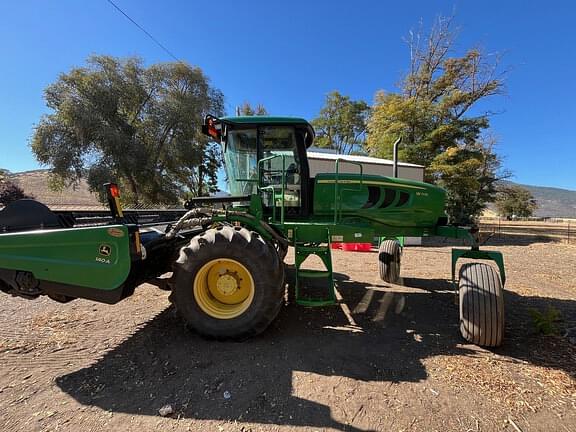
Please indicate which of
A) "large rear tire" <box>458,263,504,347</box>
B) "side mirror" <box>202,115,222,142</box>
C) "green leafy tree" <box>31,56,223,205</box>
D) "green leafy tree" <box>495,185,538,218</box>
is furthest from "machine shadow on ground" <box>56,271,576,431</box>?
"green leafy tree" <box>495,185,538,218</box>

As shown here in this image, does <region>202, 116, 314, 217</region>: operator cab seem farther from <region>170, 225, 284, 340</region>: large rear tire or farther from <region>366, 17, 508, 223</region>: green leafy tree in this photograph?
<region>366, 17, 508, 223</region>: green leafy tree

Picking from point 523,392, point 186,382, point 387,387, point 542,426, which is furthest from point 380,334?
point 186,382

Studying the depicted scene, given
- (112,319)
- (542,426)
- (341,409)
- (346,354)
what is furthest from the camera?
(112,319)

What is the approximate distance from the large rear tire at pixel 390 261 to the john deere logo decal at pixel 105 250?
475cm

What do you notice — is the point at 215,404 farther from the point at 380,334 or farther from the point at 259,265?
the point at 380,334

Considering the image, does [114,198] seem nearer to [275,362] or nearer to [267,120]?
[267,120]

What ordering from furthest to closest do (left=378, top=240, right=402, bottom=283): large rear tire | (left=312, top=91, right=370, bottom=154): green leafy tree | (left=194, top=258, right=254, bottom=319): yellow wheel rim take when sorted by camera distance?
(left=312, top=91, right=370, bottom=154): green leafy tree → (left=378, top=240, right=402, bottom=283): large rear tire → (left=194, top=258, right=254, bottom=319): yellow wheel rim

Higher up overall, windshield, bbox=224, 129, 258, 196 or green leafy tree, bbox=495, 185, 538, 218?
green leafy tree, bbox=495, 185, 538, 218

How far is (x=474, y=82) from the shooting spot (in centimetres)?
1994

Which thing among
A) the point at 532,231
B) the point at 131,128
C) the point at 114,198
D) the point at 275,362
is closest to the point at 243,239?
the point at 275,362

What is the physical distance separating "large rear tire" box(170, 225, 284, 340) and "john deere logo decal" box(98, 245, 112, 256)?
2.26 ft

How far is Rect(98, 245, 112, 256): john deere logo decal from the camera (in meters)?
3.11

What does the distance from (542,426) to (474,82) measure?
23.1 m

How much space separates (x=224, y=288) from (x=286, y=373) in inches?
Answer: 48.1
